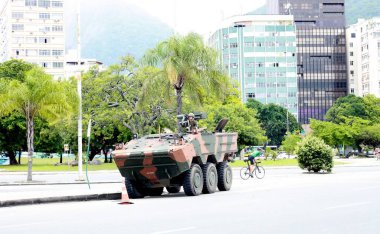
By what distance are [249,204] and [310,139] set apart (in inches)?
850

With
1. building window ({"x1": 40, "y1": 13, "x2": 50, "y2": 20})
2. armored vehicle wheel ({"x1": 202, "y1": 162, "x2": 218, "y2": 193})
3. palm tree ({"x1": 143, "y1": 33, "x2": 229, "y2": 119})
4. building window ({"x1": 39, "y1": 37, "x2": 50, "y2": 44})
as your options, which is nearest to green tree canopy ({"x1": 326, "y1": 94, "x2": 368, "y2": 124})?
building window ({"x1": 39, "y1": 37, "x2": 50, "y2": 44})

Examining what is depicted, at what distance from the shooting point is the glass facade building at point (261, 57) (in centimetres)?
14012

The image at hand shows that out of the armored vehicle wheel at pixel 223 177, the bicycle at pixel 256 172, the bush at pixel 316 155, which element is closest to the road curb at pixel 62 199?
the armored vehicle wheel at pixel 223 177

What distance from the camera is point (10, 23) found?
122875 mm

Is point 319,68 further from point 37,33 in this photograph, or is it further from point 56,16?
point 37,33

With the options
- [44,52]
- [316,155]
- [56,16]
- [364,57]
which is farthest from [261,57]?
[316,155]

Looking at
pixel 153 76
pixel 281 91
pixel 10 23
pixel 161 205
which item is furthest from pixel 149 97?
pixel 281 91

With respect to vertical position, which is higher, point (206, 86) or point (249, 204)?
point (206, 86)

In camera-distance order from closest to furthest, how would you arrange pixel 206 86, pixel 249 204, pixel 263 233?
pixel 263 233 → pixel 249 204 → pixel 206 86

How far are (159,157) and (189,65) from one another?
49.4ft

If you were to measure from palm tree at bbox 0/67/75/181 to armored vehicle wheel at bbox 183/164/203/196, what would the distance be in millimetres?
15000

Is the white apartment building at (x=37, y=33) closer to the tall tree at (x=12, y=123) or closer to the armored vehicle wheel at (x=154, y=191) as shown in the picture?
the tall tree at (x=12, y=123)

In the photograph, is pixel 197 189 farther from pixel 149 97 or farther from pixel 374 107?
pixel 374 107

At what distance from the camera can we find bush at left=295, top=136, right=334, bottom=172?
35.9m
